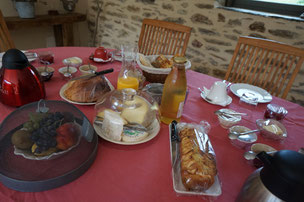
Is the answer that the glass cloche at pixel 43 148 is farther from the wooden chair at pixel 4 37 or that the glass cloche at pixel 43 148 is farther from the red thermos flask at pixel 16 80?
the wooden chair at pixel 4 37

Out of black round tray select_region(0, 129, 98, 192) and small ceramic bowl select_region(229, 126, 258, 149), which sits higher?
black round tray select_region(0, 129, 98, 192)

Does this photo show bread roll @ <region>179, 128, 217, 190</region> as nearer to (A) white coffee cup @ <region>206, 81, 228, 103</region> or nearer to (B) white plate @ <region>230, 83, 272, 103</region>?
(A) white coffee cup @ <region>206, 81, 228, 103</region>

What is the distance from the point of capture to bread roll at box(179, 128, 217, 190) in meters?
0.50

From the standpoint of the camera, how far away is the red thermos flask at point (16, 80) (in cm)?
69

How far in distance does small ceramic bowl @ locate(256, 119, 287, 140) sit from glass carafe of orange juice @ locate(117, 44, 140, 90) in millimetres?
534

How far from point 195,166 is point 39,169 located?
397 millimetres

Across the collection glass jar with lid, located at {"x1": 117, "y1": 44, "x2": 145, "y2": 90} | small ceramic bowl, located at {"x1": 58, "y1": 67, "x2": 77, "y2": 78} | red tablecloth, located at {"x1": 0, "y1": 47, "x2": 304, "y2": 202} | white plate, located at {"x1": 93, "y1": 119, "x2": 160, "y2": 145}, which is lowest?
red tablecloth, located at {"x1": 0, "y1": 47, "x2": 304, "y2": 202}

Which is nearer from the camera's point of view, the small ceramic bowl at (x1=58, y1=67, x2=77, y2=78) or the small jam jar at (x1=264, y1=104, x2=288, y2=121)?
the small jam jar at (x1=264, y1=104, x2=288, y2=121)

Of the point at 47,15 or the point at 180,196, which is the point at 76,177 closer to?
the point at 180,196

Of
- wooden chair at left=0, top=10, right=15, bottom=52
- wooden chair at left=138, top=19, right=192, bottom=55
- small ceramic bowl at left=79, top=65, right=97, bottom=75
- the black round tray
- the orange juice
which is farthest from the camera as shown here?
wooden chair at left=138, top=19, right=192, bottom=55

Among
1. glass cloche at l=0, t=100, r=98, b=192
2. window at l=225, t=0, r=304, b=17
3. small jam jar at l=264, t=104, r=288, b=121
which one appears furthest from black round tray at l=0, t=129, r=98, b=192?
window at l=225, t=0, r=304, b=17

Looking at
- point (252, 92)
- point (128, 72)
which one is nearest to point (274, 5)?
point (252, 92)

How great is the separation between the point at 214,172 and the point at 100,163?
32 centimetres

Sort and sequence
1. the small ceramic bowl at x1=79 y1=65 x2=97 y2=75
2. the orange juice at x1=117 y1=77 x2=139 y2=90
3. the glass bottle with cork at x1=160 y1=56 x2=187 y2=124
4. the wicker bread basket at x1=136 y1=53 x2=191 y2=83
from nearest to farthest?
the glass bottle with cork at x1=160 y1=56 x2=187 y2=124 → the orange juice at x1=117 y1=77 x2=139 y2=90 → the wicker bread basket at x1=136 y1=53 x2=191 y2=83 → the small ceramic bowl at x1=79 y1=65 x2=97 y2=75
